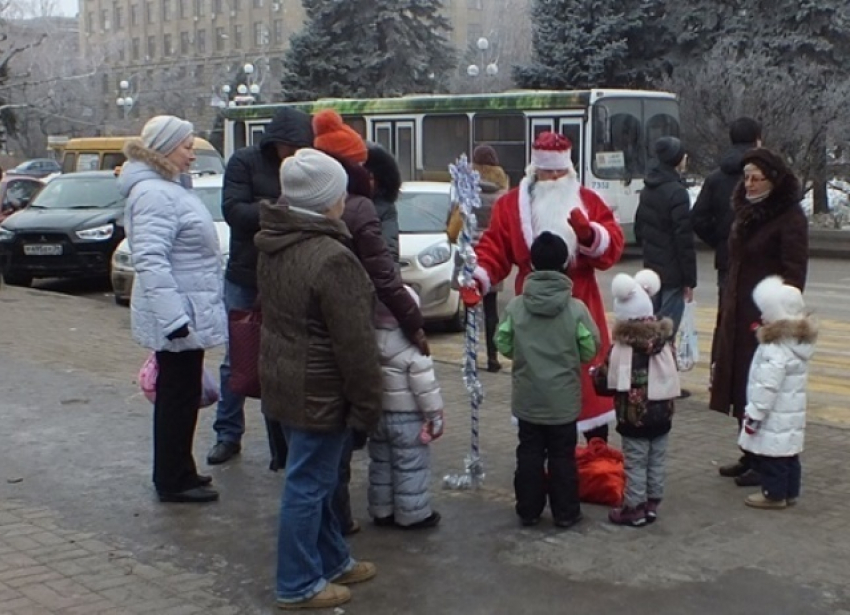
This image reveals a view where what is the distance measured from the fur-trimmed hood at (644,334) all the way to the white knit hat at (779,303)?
0.59 meters

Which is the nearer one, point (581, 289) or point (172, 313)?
point (172, 313)

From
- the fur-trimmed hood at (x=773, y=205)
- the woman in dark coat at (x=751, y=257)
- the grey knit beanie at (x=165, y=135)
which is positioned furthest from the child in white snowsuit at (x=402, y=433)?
the fur-trimmed hood at (x=773, y=205)

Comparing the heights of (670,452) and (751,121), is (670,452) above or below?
below

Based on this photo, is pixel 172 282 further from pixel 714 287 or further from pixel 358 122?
pixel 358 122

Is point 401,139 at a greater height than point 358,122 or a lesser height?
lesser

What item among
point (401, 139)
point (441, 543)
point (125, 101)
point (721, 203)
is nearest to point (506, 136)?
point (401, 139)

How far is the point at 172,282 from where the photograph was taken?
5723mm

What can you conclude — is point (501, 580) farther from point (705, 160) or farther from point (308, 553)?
point (705, 160)

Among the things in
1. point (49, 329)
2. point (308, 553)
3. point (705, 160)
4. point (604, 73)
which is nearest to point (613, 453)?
point (308, 553)

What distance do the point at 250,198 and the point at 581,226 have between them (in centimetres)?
175

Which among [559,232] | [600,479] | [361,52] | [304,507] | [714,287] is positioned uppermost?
[361,52]

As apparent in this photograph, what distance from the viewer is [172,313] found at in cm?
568

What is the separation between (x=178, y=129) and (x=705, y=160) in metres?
20.7

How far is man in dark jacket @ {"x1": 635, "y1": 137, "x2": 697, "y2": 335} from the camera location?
27.4 ft
